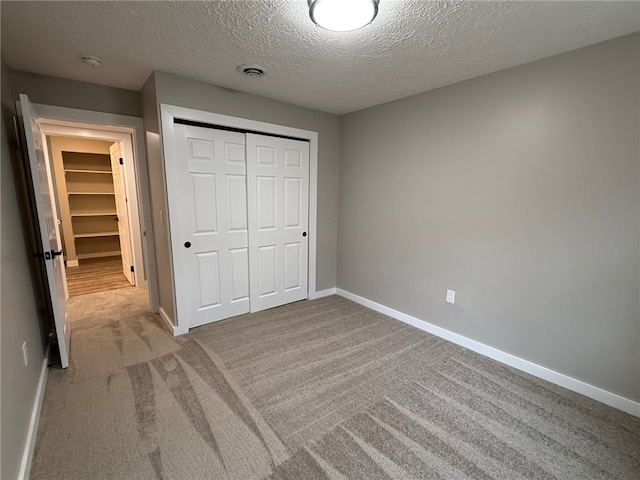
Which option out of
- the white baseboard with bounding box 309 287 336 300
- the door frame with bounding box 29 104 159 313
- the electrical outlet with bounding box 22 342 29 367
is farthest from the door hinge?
the white baseboard with bounding box 309 287 336 300

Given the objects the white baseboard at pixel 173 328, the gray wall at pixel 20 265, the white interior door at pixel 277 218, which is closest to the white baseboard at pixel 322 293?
the white interior door at pixel 277 218

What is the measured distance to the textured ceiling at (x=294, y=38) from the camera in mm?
1491

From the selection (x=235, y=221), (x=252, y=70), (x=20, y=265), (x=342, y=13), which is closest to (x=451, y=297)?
(x=235, y=221)

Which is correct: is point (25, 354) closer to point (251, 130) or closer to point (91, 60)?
point (91, 60)

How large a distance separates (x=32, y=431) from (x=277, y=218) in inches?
95.6

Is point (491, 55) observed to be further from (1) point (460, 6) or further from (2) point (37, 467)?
(2) point (37, 467)

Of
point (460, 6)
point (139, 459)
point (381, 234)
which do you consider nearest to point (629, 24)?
point (460, 6)

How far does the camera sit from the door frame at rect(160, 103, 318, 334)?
2.44 meters

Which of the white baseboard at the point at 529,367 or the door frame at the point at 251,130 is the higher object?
the door frame at the point at 251,130

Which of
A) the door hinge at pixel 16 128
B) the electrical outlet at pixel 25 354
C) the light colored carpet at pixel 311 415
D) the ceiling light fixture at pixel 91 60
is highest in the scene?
the ceiling light fixture at pixel 91 60

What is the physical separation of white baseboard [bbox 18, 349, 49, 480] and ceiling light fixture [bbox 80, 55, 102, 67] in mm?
2276

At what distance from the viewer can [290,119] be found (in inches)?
124

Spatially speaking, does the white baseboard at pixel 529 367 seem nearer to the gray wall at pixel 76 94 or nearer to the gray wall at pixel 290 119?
the gray wall at pixel 290 119

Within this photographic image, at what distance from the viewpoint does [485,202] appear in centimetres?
238
